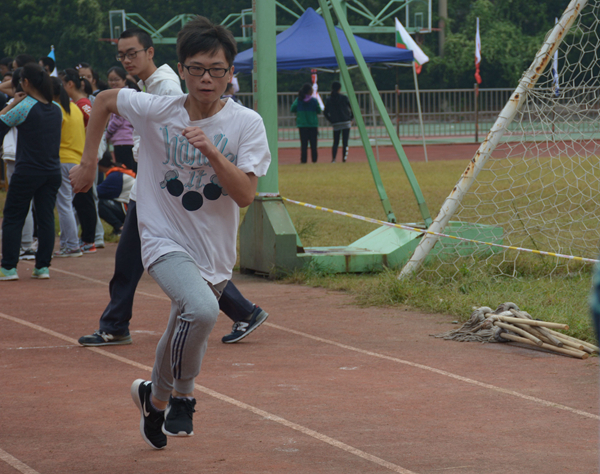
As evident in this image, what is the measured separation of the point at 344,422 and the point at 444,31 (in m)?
49.4

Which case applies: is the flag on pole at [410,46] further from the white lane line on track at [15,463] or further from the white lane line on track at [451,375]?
the white lane line on track at [15,463]

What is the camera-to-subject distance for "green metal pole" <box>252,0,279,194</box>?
8.47 metres

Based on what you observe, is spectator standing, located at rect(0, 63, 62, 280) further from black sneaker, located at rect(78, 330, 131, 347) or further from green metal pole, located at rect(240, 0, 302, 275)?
black sneaker, located at rect(78, 330, 131, 347)

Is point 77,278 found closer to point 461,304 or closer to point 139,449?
point 461,304

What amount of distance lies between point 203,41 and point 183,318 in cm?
112

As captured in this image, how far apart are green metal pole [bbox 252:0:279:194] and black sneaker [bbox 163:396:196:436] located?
488 cm

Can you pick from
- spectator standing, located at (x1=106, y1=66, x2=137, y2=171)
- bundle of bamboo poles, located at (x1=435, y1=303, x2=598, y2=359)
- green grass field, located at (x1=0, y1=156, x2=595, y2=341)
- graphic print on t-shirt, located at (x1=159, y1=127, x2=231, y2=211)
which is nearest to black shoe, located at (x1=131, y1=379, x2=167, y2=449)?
graphic print on t-shirt, located at (x1=159, y1=127, x2=231, y2=211)

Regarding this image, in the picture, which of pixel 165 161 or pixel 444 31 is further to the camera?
pixel 444 31

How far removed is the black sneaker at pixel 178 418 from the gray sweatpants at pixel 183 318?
6 centimetres

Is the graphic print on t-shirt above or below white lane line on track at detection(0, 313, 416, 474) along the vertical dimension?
above

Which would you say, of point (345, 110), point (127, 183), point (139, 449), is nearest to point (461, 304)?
point (139, 449)

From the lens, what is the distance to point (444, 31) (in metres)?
51.4

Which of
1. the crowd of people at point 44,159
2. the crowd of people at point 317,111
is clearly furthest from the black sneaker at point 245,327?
the crowd of people at point 317,111

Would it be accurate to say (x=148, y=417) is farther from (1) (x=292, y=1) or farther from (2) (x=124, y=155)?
(1) (x=292, y=1)
